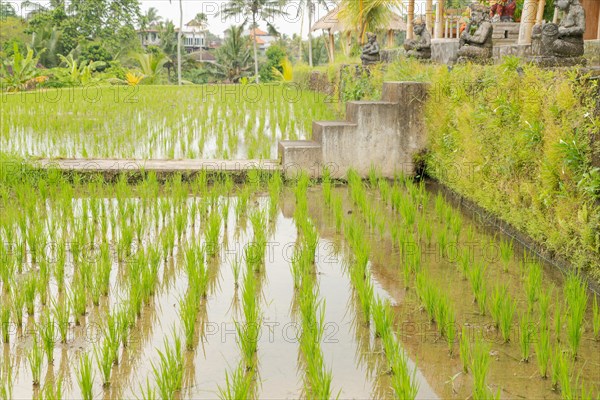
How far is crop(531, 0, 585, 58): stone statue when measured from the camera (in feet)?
18.4

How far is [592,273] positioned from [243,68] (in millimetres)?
32826

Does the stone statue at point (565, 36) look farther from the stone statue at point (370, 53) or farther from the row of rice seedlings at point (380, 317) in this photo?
the stone statue at point (370, 53)

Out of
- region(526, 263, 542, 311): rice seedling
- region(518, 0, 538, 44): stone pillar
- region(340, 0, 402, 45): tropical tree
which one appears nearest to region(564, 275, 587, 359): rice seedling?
region(526, 263, 542, 311): rice seedling

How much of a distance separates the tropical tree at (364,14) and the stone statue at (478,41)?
42.2 ft

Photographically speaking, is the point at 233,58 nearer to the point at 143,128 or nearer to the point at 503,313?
the point at 143,128

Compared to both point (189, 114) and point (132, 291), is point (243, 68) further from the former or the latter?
point (132, 291)

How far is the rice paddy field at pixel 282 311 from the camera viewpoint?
2.70 metres

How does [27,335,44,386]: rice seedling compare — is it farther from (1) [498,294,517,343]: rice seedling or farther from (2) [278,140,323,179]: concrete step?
(2) [278,140,323,179]: concrete step

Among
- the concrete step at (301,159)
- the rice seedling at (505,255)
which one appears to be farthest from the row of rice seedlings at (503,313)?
the concrete step at (301,159)

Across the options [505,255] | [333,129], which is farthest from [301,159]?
[505,255]

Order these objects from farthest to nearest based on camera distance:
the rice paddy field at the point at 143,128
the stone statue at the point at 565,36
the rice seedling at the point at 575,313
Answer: the rice paddy field at the point at 143,128 < the stone statue at the point at 565,36 < the rice seedling at the point at 575,313

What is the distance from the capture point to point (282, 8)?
3612 centimetres

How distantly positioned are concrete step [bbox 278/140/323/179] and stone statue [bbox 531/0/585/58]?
2.01 m

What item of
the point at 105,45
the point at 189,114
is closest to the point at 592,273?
the point at 189,114
